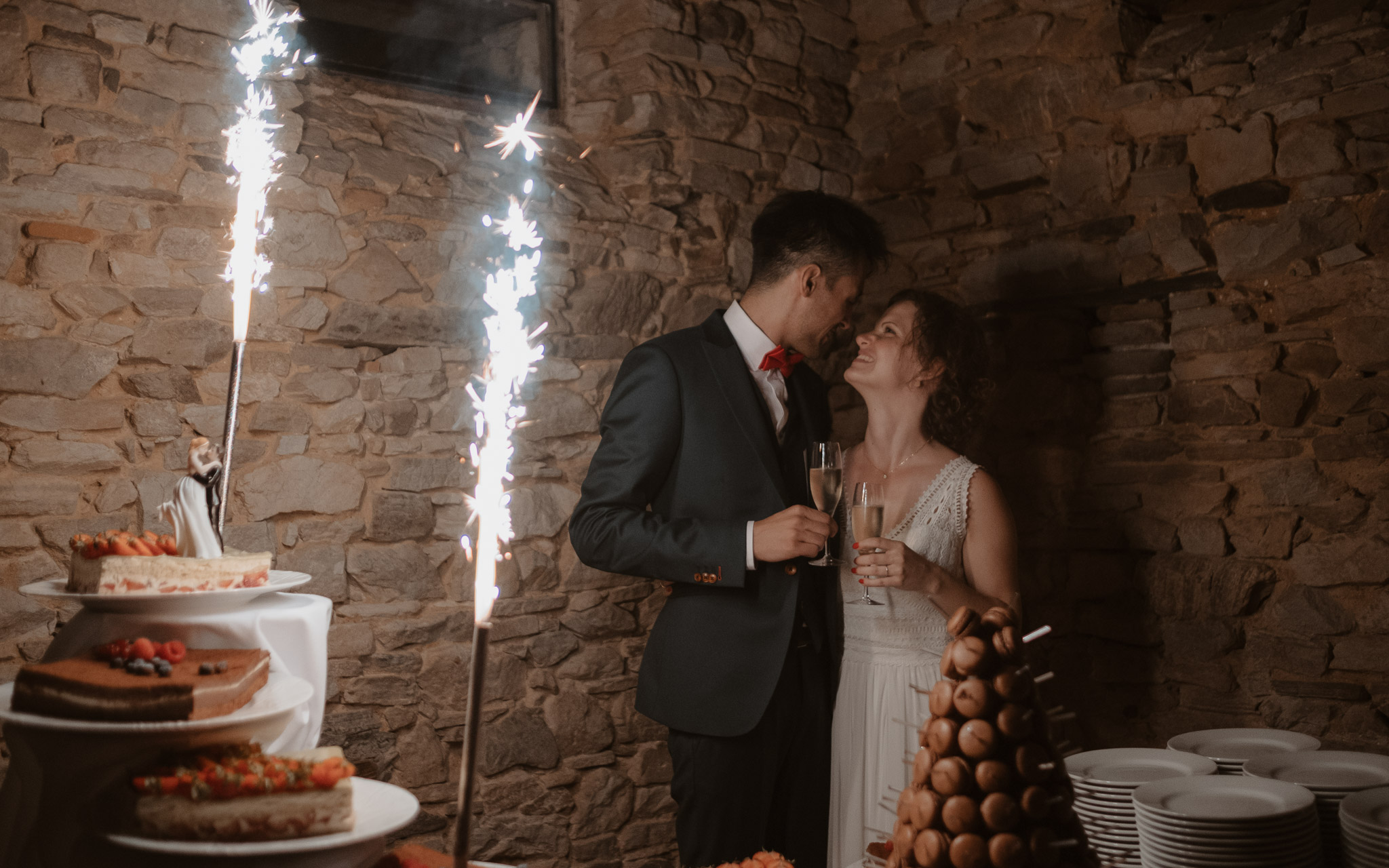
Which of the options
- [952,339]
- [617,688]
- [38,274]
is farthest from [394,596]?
[952,339]

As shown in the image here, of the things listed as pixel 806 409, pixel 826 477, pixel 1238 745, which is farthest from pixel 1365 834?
pixel 806 409

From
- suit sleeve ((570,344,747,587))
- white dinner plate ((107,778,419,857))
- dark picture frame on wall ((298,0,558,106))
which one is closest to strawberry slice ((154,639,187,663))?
white dinner plate ((107,778,419,857))

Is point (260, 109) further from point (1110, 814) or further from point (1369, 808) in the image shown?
point (1369, 808)

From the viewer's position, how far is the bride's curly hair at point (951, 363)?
8.66 feet

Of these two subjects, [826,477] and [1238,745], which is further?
[826,477]

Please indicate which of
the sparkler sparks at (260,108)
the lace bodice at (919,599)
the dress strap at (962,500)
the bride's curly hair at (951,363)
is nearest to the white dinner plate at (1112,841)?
the lace bodice at (919,599)

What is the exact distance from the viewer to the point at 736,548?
7.49 ft

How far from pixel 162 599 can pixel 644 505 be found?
1.18 metres

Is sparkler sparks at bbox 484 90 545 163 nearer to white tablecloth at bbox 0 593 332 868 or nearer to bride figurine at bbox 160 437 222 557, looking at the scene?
bride figurine at bbox 160 437 222 557

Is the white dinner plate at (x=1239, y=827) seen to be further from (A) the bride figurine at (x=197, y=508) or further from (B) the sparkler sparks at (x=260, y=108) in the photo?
(B) the sparkler sparks at (x=260, y=108)

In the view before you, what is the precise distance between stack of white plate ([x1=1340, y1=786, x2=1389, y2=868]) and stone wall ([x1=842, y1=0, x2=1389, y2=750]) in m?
1.64

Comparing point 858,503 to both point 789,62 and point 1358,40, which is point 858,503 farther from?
point 789,62

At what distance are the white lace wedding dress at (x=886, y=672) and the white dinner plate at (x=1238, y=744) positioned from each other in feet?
2.40

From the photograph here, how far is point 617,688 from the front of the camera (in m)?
3.22
